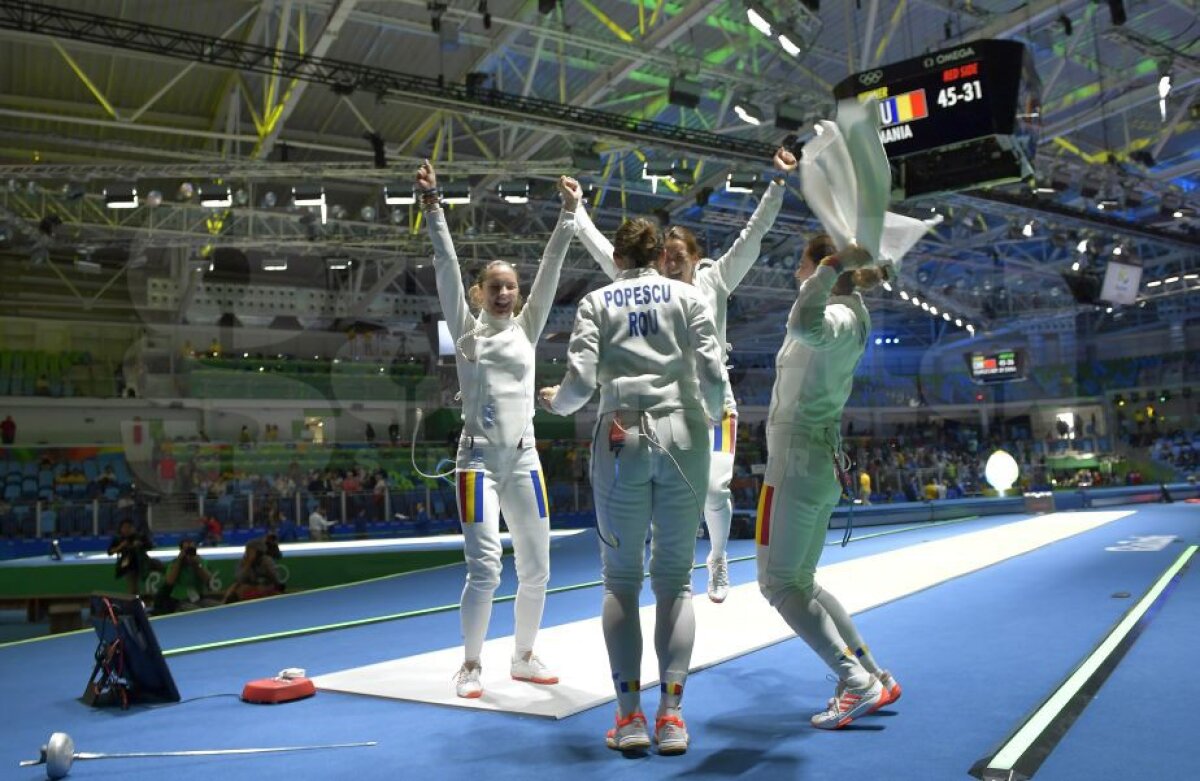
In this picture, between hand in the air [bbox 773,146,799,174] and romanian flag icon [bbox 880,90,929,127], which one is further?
romanian flag icon [bbox 880,90,929,127]

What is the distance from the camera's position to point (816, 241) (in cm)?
356

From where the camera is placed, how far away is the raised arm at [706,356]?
3.12 metres

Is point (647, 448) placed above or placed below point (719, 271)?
below

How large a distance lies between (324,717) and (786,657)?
2069 millimetres

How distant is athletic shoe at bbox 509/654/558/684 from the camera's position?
12.9ft

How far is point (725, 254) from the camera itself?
4535 millimetres

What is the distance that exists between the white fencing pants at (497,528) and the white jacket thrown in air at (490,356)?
0.09 m

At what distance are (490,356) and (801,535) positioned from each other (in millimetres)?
1501

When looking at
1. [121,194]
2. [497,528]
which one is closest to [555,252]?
[497,528]

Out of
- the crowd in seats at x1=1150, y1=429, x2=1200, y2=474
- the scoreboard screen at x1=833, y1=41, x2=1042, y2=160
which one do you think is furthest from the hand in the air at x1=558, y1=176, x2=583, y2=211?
the crowd in seats at x1=1150, y1=429, x2=1200, y2=474

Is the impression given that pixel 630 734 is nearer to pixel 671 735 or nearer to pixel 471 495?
pixel 671 735

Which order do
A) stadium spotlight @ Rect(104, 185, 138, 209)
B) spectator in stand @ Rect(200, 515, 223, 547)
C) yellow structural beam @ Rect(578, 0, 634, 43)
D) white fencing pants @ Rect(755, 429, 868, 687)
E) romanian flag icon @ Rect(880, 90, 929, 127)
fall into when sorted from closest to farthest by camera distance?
white fencing pants @ Rect(755, 429, 868, 687) → romanian flag icon @ Rect(880, 90, 929, 127) → yellow structural beam @ Rect(578, 0, 634, 43) → spectator in stand @ Rect(200, 515, 223, 547) → stadium spotlight @ Rect(104, 185, 138, 209)

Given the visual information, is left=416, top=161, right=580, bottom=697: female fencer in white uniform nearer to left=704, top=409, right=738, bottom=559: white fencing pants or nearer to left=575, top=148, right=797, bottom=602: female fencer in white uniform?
left=575, top=148, right=797, bottom=602: female fencer in white uniform

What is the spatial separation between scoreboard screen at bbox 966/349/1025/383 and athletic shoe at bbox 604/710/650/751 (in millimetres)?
27648
